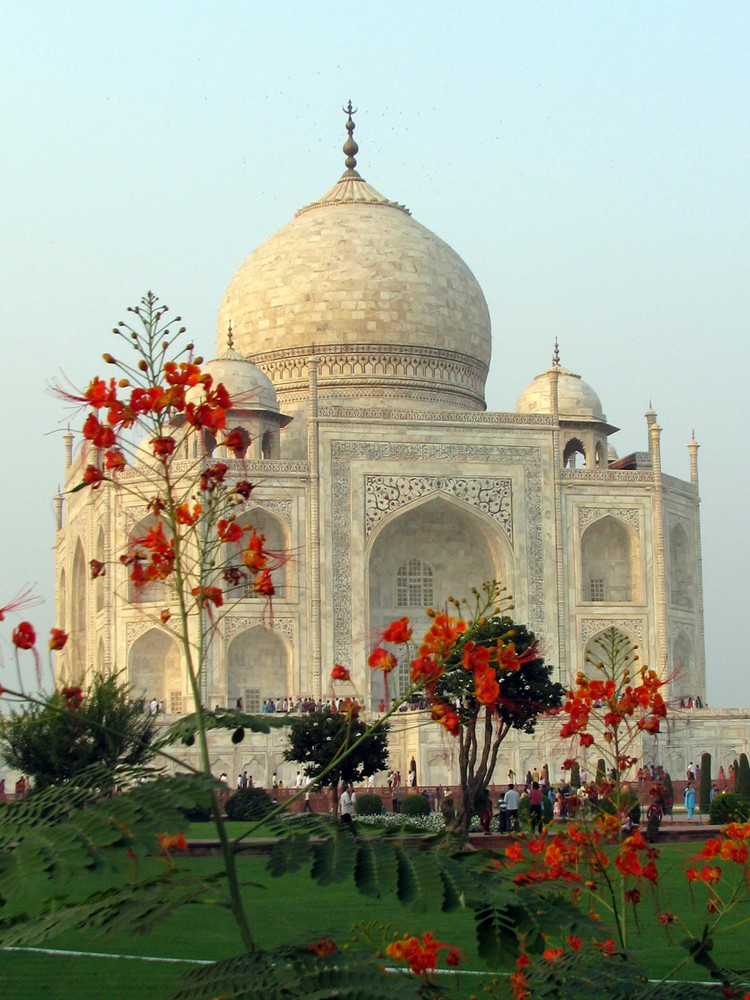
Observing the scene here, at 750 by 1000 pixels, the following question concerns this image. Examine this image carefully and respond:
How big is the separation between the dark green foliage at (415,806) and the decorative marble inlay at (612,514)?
9.11m

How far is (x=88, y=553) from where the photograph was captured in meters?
28.7

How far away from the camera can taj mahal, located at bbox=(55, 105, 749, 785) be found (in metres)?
26.5

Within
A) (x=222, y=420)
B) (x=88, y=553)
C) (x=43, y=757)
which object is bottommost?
(x=43, y=757)

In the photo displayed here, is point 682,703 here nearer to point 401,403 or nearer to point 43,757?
point 401,403

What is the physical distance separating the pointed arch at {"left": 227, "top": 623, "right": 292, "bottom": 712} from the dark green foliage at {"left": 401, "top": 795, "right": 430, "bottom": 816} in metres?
6.65

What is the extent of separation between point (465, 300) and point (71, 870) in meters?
29.8

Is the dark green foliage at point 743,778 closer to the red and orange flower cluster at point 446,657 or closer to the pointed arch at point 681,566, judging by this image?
the pointed arch at point 681,566

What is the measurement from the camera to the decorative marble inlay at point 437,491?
1081 inches

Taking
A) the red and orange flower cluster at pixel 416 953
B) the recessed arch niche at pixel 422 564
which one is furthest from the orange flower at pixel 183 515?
the recessed arch niche at pixel 422 564

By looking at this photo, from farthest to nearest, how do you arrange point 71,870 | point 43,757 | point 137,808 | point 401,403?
point 401,403 → point 43,757 → point 137,808 → point 71,870

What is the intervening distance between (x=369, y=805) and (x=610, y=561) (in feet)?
32.9

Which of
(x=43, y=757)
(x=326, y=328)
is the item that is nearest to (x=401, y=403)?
(x=326, y=328)

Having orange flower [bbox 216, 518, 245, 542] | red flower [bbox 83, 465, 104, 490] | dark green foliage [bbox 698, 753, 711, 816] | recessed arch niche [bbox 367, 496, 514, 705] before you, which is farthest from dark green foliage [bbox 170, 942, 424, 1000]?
recessed arch niche [bbox 367, 496, 514, 705]

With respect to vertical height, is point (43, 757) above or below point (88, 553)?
below
